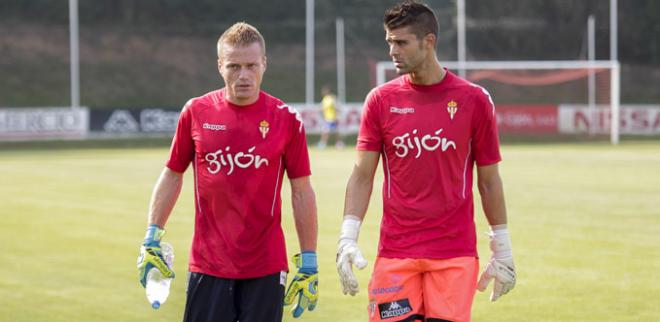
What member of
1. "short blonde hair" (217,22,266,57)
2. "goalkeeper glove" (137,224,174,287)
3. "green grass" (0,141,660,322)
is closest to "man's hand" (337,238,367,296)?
"goalkeeper glove" (137,224,174,287)

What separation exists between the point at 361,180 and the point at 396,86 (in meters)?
0.55

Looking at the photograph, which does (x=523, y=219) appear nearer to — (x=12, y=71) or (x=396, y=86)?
(x=396, y=86)

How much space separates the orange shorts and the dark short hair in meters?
1.22

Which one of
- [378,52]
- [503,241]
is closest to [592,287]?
[503,241]

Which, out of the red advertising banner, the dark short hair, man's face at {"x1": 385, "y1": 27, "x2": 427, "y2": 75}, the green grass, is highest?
the dark short hair

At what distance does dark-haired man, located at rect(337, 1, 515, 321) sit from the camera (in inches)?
234

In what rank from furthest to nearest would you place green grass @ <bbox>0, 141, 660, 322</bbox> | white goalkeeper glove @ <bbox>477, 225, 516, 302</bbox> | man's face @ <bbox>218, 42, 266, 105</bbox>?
green grass @ <bbox>0, 141, 660, 322</bbox>, white goalkeeper glove @ <bbox>477, 225, 516, 302</bbox>, man's face @ <bbox>218, 42, 266, 105</bbox>

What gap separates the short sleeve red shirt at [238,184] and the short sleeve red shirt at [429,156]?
52cm

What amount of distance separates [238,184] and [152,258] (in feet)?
2.13

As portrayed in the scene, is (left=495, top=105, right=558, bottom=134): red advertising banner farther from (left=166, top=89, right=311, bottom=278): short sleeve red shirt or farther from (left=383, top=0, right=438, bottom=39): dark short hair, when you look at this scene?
(left=166, top=89, right=311, bottom=278): short sleeve red shirt

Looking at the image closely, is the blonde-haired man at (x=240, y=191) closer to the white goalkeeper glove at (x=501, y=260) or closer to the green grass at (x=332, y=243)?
the white goalkeeper glove at (x=501, y=260)

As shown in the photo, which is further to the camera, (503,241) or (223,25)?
(223,25)

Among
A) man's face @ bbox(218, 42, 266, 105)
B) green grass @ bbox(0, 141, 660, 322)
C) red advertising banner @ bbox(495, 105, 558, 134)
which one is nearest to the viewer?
man's face @ bbox(218, 42, 266, 105)

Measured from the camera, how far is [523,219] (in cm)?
1602
